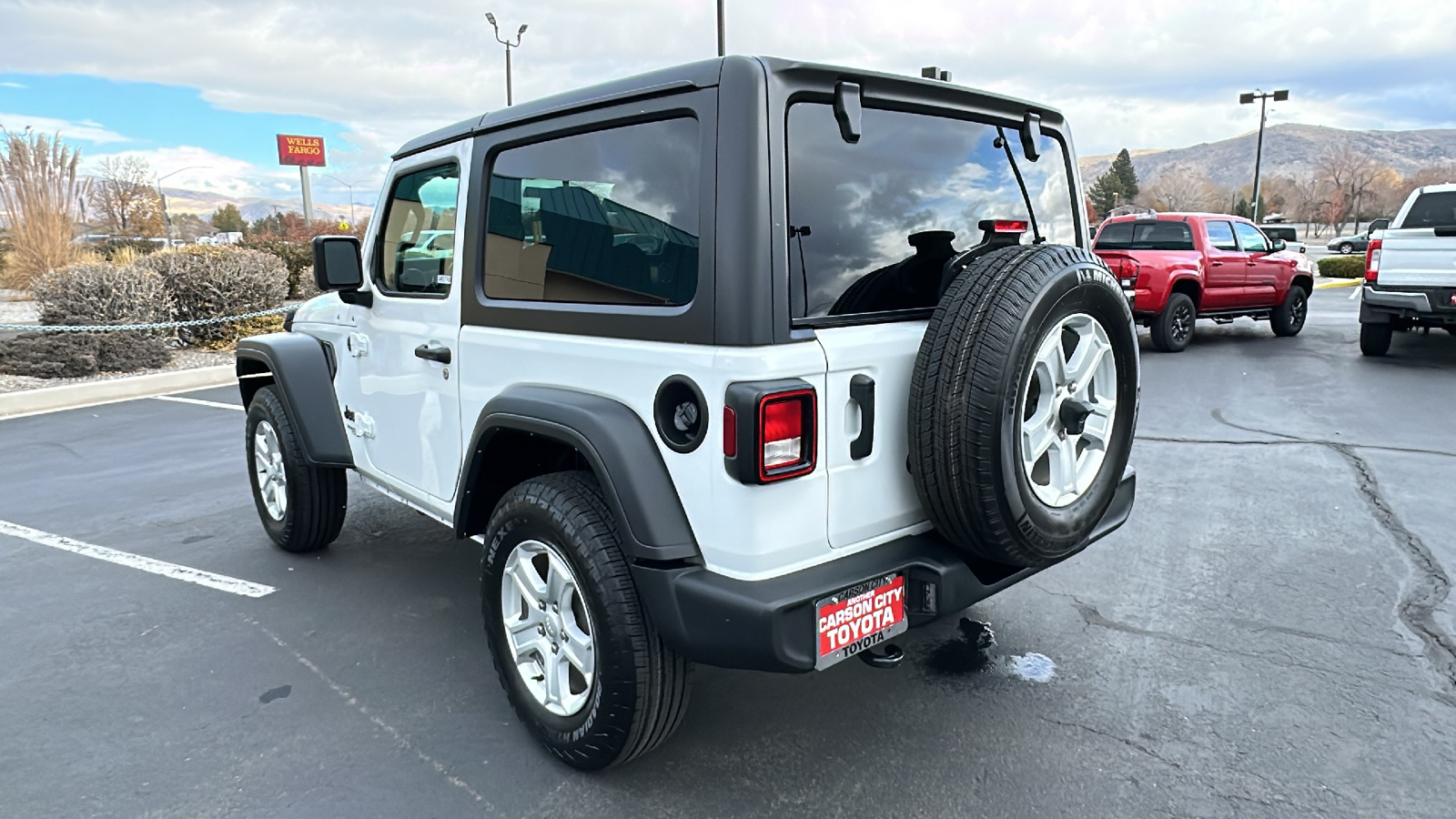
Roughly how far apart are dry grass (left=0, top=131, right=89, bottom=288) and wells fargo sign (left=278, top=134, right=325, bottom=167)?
54095 mm

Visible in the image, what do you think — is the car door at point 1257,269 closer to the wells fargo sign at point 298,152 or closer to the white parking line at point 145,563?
the white parking line at point 145,563

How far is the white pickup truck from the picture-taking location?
9.05 m

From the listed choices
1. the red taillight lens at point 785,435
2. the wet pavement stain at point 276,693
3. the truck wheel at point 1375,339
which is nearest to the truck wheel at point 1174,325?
the truck wheel at point 1375,339

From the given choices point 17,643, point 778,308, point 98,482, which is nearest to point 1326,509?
point 778,308

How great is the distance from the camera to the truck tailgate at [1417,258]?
9023 mm

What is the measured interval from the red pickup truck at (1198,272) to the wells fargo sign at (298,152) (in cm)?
6814

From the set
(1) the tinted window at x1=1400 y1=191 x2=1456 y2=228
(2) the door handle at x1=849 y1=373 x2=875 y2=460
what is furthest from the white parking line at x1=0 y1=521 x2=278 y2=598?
(1) the tinted window at x1=1400 y1=191 x2=1456 y2=228

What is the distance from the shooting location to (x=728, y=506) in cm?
227

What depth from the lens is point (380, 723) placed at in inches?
119

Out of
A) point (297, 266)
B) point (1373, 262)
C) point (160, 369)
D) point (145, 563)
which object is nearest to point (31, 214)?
point (297, 266)

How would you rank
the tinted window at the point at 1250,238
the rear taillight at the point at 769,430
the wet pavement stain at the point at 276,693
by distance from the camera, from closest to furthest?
the rear taillight at the point at 769,430 → the wet pavement stain at the point at 276,693 → the tinted window at the point at 1250,238

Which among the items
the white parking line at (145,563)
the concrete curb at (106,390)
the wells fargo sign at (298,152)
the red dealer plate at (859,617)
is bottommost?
the white parking line at (145,563)

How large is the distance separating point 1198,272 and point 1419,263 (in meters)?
2.64

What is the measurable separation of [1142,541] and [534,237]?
352cm
